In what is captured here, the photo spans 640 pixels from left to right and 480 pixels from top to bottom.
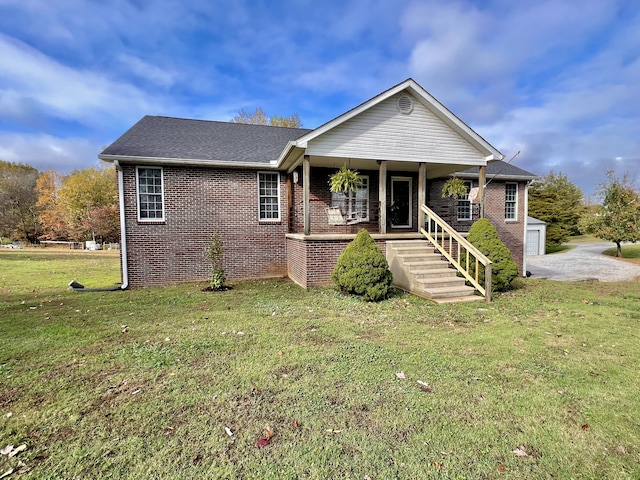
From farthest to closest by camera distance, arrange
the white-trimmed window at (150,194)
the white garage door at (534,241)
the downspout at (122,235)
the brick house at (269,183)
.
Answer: the white garage door at (534,241), the white-trimmed window at (150,194), the downspout at (122,235), the brick house at (269,183)

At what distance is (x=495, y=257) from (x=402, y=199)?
190 inches

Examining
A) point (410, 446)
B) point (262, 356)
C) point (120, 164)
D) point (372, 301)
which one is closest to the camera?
point (410, 446)

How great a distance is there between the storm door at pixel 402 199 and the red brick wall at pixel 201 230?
4396 mm

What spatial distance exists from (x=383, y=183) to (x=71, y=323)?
7.78 meters

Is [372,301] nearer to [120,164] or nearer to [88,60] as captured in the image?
[120,164]

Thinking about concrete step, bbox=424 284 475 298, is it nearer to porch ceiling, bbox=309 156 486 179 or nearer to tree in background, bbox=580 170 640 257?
porch ceiling, bbox=309 156 486 179

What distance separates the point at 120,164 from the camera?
889 centimetres

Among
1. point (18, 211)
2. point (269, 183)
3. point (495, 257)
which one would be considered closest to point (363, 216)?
point (269, 183)

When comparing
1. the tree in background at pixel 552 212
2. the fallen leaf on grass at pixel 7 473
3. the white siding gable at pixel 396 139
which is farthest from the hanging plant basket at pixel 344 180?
the tree in background at pixel 552 212

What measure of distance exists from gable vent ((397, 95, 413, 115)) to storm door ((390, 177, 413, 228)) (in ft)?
10.4

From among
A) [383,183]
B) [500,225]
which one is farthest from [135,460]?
[500,225]

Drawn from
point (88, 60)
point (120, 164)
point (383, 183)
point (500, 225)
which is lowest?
point (500, 225)

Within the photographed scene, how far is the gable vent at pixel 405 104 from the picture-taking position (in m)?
9.16

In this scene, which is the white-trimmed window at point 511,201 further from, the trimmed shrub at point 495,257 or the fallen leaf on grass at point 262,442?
the fallen leaf on grass at point 262,442
